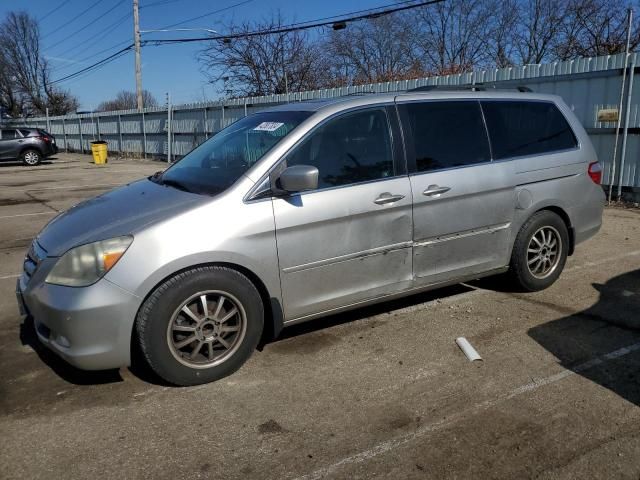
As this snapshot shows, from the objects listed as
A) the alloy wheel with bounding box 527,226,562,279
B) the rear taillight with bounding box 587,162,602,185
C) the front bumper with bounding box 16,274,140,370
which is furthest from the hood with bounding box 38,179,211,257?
the rear taillight with bounding box 587,162,602,185

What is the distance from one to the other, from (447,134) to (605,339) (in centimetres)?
194

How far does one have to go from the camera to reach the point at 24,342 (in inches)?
165

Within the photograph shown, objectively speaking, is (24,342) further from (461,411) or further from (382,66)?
(382,66)

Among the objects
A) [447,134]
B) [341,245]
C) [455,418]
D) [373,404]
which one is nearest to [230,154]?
[341,245]

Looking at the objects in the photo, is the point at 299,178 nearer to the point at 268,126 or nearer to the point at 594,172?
the point at 268,126

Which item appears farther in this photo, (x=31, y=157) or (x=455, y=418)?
(x=31, y=157)

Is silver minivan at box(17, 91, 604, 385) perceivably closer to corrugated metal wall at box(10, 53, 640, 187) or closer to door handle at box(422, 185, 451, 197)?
door handle at box(422, 185, 451, 197)

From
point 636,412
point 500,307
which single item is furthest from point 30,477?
point 500,307

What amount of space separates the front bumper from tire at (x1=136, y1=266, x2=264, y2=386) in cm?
10

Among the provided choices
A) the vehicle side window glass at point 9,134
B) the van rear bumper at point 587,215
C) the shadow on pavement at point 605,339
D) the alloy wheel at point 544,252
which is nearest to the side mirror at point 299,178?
the shadow on pavement at point 605,339

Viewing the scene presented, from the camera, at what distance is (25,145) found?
23031 mm

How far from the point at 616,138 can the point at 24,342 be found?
9.23 m

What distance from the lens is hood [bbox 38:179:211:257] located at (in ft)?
10.6

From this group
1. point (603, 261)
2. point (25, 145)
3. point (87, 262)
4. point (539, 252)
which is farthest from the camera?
point (25, 145)
